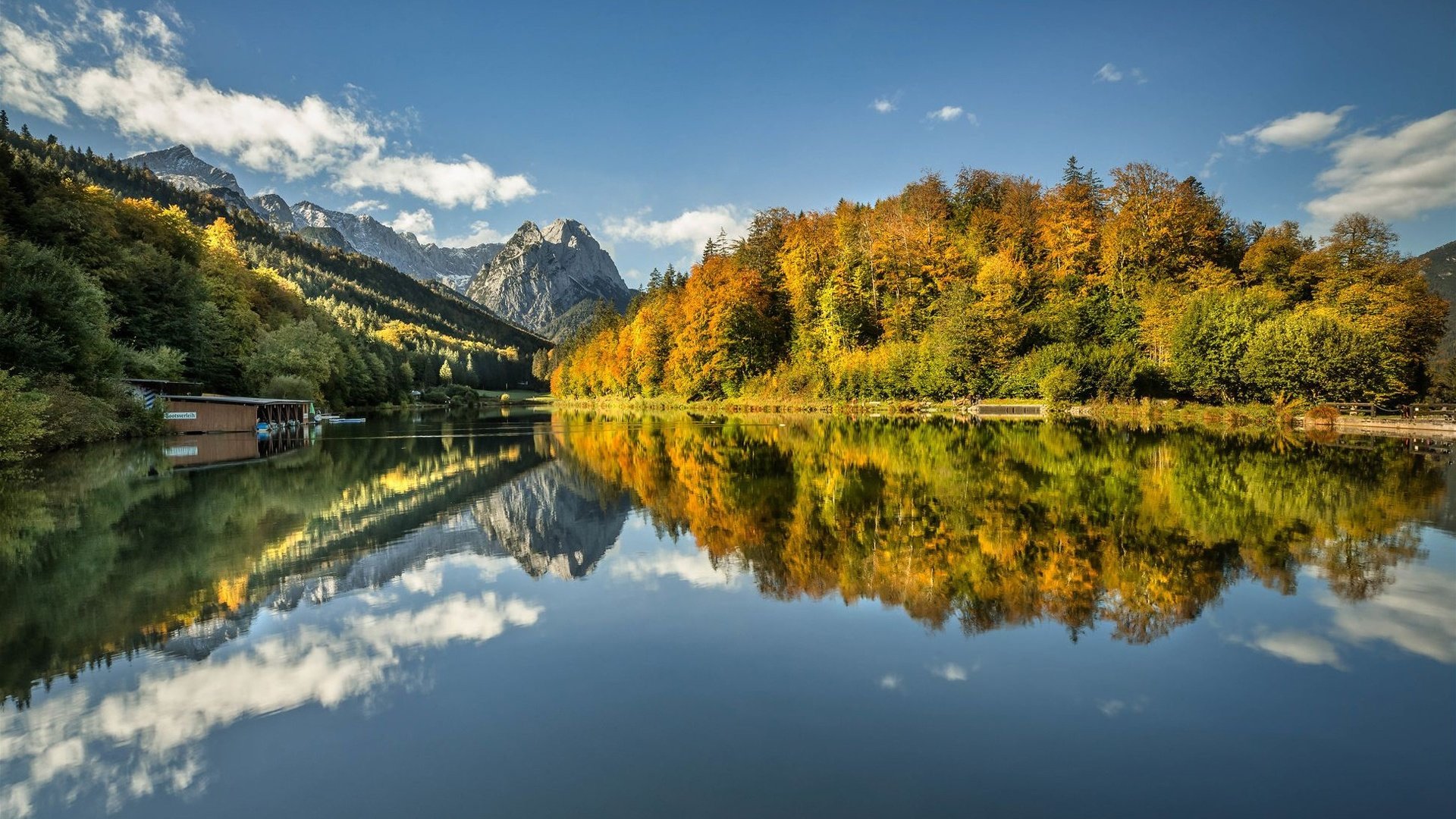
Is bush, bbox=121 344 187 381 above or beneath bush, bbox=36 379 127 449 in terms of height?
above

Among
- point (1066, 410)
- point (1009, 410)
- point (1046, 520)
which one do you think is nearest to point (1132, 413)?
point (1066, 410)

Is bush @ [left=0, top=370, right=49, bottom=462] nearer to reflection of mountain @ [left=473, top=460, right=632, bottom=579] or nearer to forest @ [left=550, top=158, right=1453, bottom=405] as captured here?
reflection of mountain @ [left=473, top=460, right=632, bottom=579]

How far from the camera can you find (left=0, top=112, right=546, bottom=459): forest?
2666cm

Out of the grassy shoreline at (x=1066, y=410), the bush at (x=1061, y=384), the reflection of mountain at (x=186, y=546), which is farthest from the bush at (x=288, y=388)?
the bush at (x=1061, y=384)

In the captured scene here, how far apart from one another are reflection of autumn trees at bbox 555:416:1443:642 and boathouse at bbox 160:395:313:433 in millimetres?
31540

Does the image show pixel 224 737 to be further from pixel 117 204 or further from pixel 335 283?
pixel 335 283

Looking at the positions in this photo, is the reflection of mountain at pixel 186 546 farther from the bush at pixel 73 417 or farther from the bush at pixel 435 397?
the bush at pixel 435 397

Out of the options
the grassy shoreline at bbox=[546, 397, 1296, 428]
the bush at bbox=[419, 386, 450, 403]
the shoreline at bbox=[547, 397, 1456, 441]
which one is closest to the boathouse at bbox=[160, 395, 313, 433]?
the shoreline at bbox=[547, 397, 1456, 441]

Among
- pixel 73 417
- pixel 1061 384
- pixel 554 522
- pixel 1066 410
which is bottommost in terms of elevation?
pixel 554 522

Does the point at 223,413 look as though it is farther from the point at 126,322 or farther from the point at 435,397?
the point at 435,397

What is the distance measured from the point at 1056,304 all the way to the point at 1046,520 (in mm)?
44229

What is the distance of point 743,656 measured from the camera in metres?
6.14

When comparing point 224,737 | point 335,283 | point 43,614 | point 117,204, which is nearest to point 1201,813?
point 224,737

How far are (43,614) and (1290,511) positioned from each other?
61.0ft
